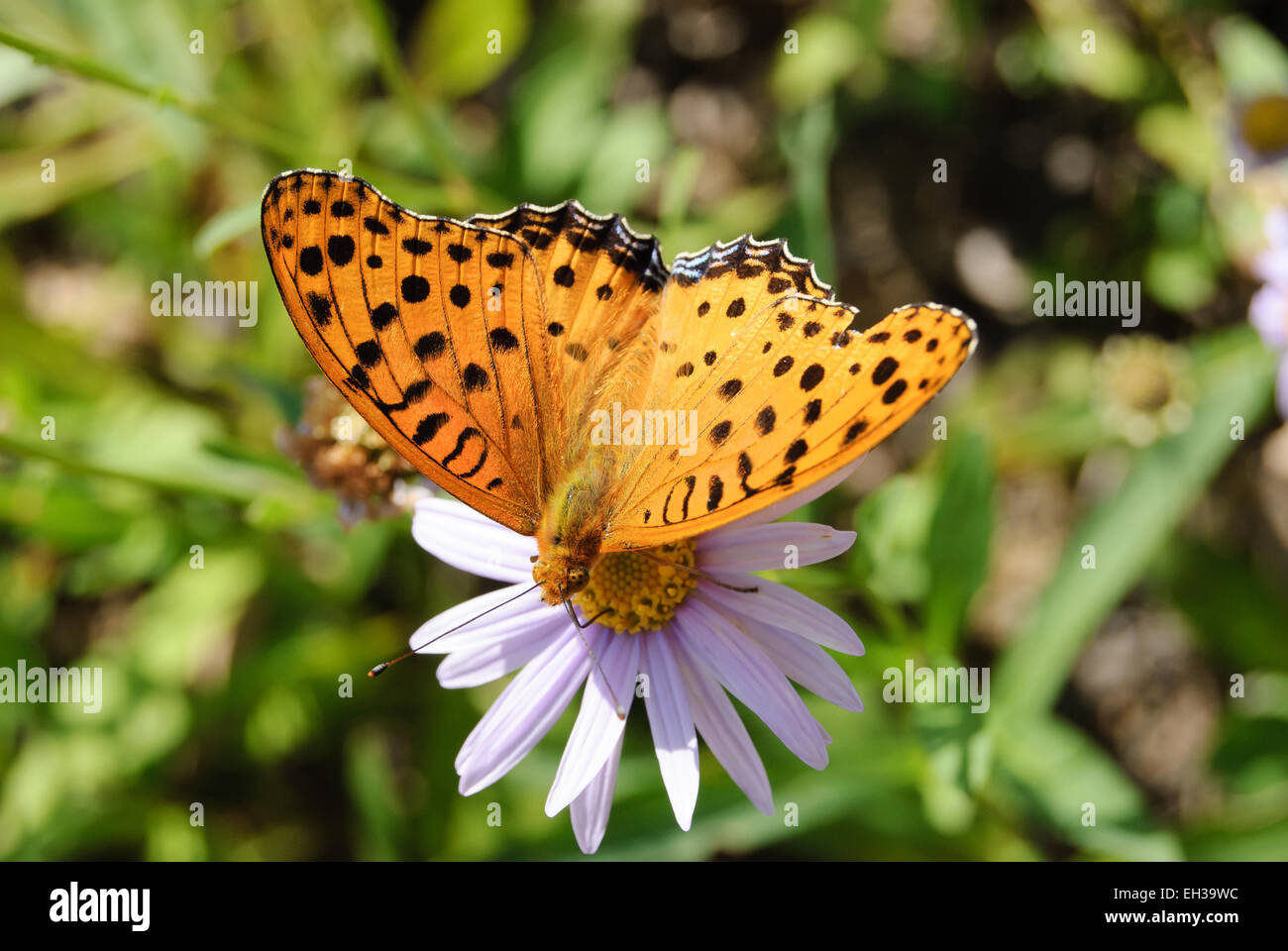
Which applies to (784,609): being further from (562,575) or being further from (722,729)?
(562,575)

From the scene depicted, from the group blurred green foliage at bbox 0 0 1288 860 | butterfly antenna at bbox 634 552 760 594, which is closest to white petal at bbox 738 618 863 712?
butterfly antenna at bbox 634 552 760 594

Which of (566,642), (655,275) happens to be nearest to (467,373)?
(655,275)

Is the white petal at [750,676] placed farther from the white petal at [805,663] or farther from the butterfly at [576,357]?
the butterfly at [576,357]

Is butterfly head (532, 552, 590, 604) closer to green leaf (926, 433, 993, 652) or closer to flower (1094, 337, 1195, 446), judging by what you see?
green leaf (926, 433, 993, 652)

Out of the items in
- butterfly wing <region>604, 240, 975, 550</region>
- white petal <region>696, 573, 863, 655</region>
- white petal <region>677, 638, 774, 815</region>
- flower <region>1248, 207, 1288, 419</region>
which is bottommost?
white petal <region>677, 638, 774, 815</region>

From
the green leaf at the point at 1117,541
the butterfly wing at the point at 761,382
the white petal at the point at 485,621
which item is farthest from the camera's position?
the green leaf at the point at 1117,541

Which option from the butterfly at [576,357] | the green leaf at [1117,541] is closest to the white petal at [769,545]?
the butterfly at [576,357]
